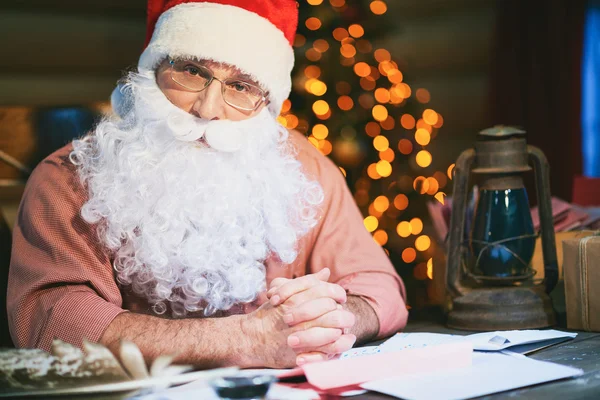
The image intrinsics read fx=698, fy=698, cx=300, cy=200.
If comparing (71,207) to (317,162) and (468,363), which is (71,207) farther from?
(468,363)

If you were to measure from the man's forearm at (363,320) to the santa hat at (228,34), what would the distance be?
0.58 meters

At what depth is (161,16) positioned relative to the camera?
1749 millimetres

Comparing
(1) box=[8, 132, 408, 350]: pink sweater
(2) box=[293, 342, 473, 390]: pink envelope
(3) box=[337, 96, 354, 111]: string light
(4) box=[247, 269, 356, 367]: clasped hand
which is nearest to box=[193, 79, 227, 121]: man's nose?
(1) box=[8, 132, 408, 350]: pink sweater

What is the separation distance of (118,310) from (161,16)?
30.5 inches

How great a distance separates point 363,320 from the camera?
1.56 metres

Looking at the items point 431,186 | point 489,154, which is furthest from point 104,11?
point 489,154

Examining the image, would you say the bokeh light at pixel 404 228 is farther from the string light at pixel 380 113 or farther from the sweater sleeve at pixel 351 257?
the sweater sleeve at pixel 351 257

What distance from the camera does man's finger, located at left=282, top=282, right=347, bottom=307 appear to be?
1.36 m

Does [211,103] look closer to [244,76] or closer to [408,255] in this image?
[244,76]

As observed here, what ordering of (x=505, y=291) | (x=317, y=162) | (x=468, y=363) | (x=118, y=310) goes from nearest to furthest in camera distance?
(x=468, y=363), (x=118, y=310), (x=505, y=291), (x=317, y=162)

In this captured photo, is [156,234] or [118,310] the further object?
[156,234]

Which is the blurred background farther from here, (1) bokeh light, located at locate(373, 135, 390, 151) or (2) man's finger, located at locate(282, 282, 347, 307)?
(2) man's finger, located at locate(282, 282, 347, 307)

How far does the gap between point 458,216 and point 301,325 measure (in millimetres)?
558

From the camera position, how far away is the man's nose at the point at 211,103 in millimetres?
1625
